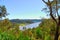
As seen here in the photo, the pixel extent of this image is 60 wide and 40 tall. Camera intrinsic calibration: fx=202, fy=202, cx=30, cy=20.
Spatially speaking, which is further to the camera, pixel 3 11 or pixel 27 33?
pixel 3 11

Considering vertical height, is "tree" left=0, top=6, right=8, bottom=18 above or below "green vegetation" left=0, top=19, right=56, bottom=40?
above

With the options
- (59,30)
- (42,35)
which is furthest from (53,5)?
(42,35)

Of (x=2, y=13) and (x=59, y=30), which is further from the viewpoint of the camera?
(x=2, y=13)

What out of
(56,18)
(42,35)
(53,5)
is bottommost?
(42,35)

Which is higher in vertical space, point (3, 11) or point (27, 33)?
point (3, 11)

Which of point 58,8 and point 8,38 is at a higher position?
point 58,8

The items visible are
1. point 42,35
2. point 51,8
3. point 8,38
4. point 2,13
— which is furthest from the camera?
point 2,13

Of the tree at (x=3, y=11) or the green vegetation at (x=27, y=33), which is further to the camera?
the tree at (x=3, y=11)

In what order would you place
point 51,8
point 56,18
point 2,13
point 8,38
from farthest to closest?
1. point 2,13
2. point 56,18
3. point 51,8
4. point 8,38

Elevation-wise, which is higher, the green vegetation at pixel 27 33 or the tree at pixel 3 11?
the tree at pixel 3 11

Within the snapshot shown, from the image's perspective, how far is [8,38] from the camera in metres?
11.4

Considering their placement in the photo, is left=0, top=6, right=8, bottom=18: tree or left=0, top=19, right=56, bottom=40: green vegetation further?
left=0, top=6, right=8, bottom=18: tree

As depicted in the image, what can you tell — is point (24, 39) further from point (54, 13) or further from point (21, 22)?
point (21, 22)

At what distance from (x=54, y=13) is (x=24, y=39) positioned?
3.94m
